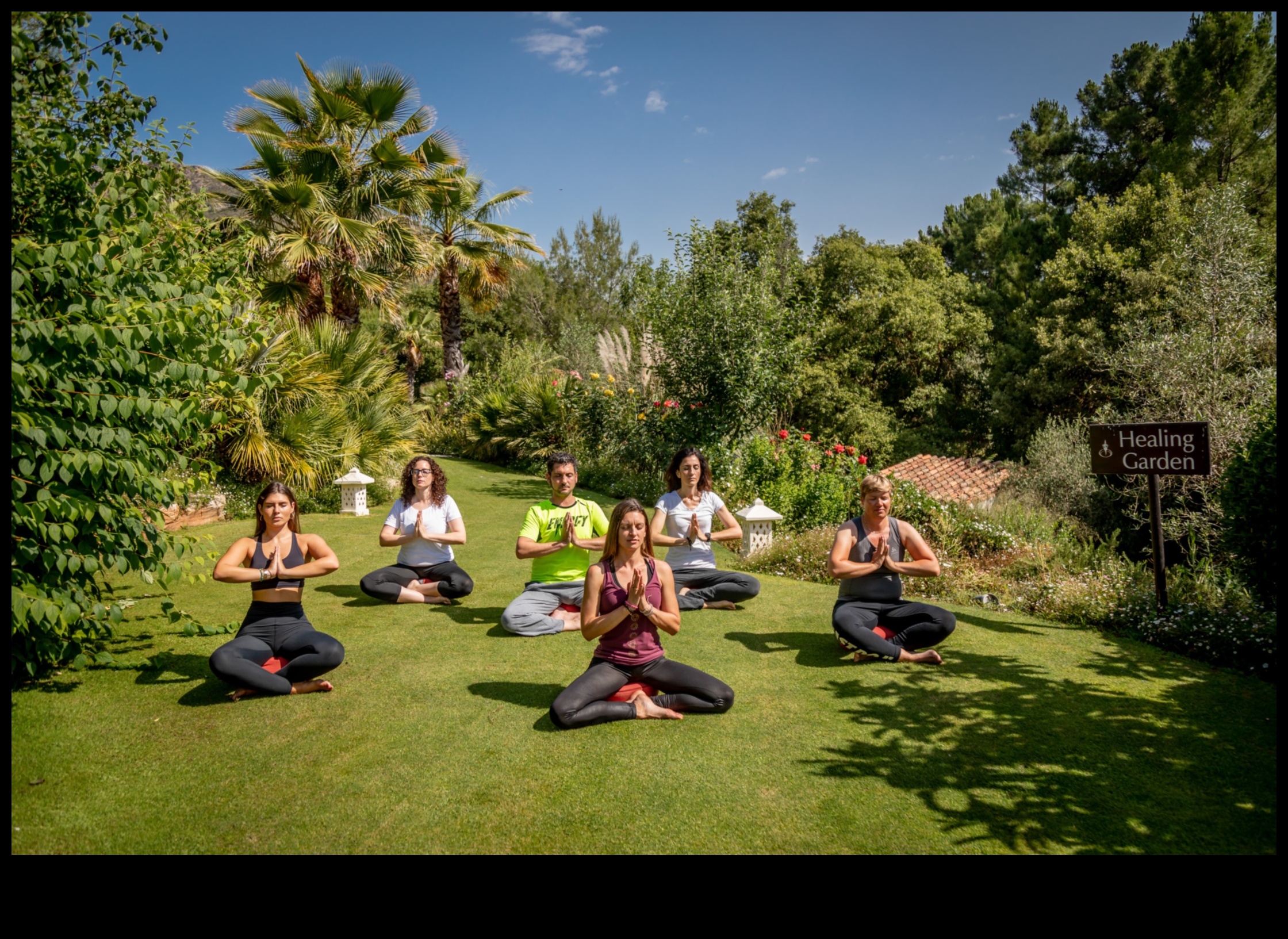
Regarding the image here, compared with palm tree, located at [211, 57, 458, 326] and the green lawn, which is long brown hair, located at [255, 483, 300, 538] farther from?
palm tree, located at [211, 57, 458, 326]

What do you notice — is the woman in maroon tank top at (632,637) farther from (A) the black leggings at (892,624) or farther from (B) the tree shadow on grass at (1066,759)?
(A) the black leggings at (892,624)

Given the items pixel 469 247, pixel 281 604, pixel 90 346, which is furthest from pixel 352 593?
pixel 469 247

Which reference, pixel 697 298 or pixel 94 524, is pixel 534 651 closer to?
pixel 94 524

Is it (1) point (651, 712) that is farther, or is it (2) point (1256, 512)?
(2) point (1256, 512)

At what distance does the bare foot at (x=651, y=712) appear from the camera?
4.33m

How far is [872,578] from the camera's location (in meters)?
5.51

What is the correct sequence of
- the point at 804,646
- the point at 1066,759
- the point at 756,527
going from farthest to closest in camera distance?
1. the point at 756,527
2. the point at 804,646
3. the point at 1066,759

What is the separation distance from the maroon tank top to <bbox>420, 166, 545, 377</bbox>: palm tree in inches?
626

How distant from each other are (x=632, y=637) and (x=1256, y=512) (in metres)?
5.56

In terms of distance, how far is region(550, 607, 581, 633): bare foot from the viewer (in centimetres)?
613

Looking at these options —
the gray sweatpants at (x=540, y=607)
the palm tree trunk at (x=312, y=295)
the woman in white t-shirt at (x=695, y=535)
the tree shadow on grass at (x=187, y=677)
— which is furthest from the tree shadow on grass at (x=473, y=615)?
the palm tree trunk at (x=312, y=295)

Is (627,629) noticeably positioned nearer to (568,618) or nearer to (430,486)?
(568,618)

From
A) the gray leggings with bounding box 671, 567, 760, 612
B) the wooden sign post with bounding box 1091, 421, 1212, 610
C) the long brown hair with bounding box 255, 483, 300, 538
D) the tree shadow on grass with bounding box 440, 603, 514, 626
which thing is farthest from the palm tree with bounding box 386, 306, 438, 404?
the wooden sign post with bounding box 1091, 421, 1212, 610
